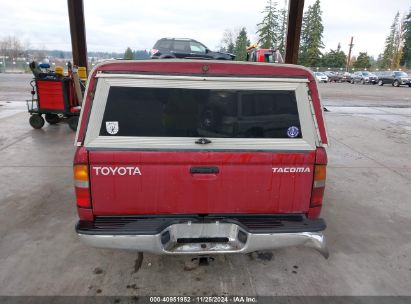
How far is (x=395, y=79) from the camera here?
35.2 metres

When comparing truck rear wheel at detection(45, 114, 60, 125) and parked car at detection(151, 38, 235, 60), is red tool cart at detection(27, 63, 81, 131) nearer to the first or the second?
truck rear wheel at detection(45, 114, 60, 125)

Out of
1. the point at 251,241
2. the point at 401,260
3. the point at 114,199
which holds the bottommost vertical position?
the point at 401,260

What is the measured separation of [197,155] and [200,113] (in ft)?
1.15

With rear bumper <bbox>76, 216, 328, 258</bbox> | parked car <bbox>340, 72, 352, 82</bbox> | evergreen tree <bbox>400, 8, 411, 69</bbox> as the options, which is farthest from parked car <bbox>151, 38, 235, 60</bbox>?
evergreen tree <bbox>400, 8, 411, 69</bbox>

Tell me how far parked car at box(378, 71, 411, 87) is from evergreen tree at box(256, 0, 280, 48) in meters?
29.7

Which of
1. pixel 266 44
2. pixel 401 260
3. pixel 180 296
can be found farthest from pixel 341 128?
pixel 266 44

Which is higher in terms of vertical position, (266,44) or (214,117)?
(266,44)

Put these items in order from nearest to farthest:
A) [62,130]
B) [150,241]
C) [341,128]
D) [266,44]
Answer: [150,241]
[62,130]
[341,128]
[266,44]

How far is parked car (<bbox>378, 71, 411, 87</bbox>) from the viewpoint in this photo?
34088 mm


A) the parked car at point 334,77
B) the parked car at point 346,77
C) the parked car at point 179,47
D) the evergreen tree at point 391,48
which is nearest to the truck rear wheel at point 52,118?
the parked car at point 179,47

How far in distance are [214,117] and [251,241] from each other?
41.5 inches

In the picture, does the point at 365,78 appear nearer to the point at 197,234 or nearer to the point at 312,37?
the point at 312,37

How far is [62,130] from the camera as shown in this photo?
955cm

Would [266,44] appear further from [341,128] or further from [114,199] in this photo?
[114,199]
